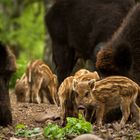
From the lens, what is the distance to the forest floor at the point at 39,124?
8.55 metres

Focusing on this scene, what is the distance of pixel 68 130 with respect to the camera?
337 inches

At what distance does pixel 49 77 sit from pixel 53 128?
4.68 m

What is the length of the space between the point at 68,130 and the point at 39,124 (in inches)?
65.5

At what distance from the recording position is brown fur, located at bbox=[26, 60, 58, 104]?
42.9 feet

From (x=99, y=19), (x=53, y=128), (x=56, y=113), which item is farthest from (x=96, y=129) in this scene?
(x=99, y=19)

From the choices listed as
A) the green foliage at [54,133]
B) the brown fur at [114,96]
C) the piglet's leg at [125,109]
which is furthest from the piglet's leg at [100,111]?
the green foliage at [54,133]

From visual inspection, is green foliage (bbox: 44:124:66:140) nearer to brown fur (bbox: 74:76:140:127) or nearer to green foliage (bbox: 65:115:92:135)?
green foliage (bbox: 65:115:92:135)

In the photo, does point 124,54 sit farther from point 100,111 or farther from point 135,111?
point 100,111

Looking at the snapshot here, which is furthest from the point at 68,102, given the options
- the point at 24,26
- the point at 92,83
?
the point at 24,26

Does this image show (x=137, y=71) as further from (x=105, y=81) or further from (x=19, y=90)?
(x=19, y=90)

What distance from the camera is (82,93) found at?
32.0ft

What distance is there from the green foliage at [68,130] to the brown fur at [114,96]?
867 mm

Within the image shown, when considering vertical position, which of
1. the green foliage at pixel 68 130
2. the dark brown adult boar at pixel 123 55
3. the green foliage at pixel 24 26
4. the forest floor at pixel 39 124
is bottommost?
the forest floor at pixel 39 124

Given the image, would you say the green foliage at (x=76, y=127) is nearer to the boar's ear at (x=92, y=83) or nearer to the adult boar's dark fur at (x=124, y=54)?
the boar's ear at (x=92, y=83)
